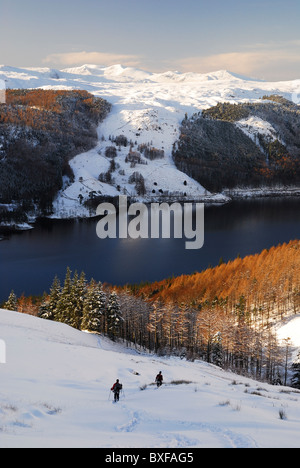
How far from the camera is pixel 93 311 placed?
168ft

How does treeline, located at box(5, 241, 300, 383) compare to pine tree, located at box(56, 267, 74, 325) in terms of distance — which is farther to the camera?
pine tree, located at box(56, 267, 74, 325)

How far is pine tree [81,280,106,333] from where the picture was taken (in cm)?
→ 5078

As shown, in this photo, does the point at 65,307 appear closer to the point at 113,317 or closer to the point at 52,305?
the point at 52,305

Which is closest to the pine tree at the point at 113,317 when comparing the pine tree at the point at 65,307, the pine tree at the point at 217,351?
the pine tree at the point at 65,307

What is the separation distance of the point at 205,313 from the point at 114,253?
6600 cm

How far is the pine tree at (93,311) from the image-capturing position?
50.8m

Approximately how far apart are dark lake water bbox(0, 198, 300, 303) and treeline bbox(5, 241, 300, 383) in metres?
21.8

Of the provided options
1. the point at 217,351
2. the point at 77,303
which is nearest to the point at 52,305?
the point at 77,303

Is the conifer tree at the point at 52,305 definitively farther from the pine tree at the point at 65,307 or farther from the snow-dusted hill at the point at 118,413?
the snow-dusted hill at the point at 118,413

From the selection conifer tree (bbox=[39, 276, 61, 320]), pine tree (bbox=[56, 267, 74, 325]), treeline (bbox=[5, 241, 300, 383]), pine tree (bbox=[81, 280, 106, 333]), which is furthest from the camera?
conifer tree (bbox=[39, 276, 61, 320])

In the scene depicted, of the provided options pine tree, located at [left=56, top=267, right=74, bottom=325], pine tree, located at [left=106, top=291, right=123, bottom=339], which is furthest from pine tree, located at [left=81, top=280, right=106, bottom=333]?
pine tree, located at [left=56, top=267, right=74, bottom=325]

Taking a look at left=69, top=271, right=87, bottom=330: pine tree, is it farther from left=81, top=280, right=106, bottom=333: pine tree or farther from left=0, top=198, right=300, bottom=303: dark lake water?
Answer: left=0, top=198, right=300, bottom=303: dark lake water

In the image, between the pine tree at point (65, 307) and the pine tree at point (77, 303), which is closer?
the pine tree at point (77, 303)

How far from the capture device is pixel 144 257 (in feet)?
367
